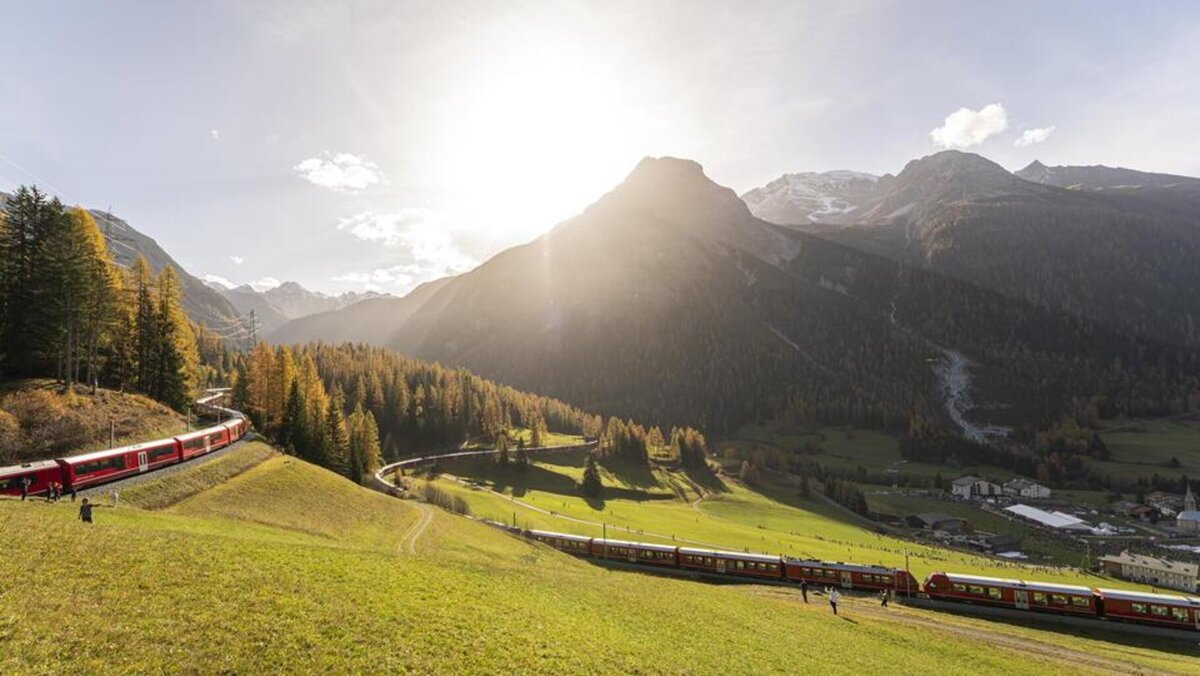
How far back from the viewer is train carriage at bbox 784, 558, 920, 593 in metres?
57.6

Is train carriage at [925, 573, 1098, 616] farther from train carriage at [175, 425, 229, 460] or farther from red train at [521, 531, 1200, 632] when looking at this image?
train carriage at [175, 425, 229, 460]

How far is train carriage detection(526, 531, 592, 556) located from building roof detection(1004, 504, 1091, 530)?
458 feet

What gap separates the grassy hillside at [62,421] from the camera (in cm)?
4581

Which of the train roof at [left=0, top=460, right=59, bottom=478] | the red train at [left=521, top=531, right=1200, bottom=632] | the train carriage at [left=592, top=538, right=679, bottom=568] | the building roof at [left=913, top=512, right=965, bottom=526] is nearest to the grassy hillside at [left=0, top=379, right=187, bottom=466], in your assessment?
the train roof at [left=0, top=460, right=59, bottom=478]

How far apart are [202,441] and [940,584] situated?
7393 cm

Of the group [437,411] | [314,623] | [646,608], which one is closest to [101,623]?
[314,623]

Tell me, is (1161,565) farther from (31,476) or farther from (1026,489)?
(31,476)

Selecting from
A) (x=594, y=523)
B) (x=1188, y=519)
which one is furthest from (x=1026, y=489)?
(x=594, y=523)

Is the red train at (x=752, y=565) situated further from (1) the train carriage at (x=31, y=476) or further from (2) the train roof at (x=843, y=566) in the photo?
(1) the train carriage at (x=31, y=476)

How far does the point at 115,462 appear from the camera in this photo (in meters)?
44.5

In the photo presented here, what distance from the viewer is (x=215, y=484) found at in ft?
158

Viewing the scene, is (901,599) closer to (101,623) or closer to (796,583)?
(796,583)

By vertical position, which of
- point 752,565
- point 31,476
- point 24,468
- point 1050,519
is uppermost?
point 24,468

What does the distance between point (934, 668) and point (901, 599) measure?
29084 mm
